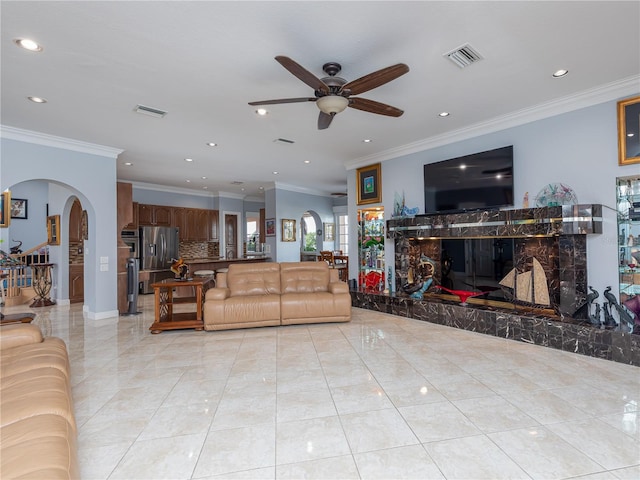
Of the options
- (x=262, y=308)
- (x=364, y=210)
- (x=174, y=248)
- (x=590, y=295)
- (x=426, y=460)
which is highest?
(x=364, y=210)

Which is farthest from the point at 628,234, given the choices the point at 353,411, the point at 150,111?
the point at 150,111

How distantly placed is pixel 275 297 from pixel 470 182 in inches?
125

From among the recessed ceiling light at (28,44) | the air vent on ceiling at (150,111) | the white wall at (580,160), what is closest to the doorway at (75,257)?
the air vent on ceiling at (150,111)

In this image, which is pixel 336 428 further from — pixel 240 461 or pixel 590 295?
pixel 590 295

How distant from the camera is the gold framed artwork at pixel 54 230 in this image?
6.27 meters

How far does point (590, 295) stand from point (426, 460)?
2938 millimetres

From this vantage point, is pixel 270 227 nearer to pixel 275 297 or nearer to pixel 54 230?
pixel 275 297

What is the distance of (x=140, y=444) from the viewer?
6.17 ft

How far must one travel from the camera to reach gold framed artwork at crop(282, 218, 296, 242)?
28.1 ft

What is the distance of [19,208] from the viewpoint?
792 centimetres

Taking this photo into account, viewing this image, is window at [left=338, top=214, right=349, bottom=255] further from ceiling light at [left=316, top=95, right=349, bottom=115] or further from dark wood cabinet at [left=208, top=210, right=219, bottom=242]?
ceiling light at [left=316, top=95, right=349, bottom=115]

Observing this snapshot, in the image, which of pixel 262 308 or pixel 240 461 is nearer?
pixel 240 461

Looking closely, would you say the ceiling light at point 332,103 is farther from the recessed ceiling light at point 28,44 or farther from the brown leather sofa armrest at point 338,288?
the brown leather sofa armrest at point 338,288

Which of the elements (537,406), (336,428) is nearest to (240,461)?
(336,428)
